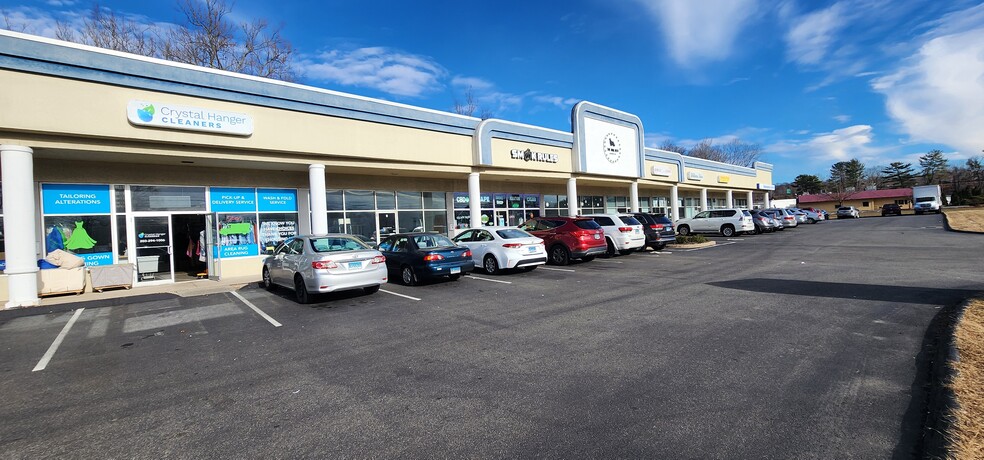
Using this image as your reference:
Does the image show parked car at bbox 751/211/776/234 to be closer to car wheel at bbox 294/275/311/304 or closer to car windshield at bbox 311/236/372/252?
car windshield at bbox 311/236/372/252

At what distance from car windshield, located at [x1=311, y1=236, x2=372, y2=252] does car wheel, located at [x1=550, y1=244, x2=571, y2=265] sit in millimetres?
7060

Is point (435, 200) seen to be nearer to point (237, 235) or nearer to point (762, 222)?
point (237, 235)

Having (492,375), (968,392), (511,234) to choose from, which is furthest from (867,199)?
(492,375)

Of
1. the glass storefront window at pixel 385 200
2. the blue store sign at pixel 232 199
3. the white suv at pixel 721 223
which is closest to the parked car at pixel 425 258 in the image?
the blue store sign at pixel 232 199

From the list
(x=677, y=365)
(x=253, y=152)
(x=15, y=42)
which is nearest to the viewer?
(x=677, y=365)

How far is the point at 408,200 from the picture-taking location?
757 inches

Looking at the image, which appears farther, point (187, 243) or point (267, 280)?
point (187, 243)

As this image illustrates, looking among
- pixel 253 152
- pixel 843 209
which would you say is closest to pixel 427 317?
pixel 253 152

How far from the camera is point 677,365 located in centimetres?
487

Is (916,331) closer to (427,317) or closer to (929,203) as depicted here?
(427,317)

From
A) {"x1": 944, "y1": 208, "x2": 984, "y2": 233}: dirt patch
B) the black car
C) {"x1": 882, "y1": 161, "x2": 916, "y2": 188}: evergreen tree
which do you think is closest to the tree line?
{"x1": 882, "y1": 161, "x2": 916, "y2": 188}: evergreen tree

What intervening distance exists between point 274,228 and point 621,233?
12455 mm

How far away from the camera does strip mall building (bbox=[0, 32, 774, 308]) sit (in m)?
9.92

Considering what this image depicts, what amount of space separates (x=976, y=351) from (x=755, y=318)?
2462mm
